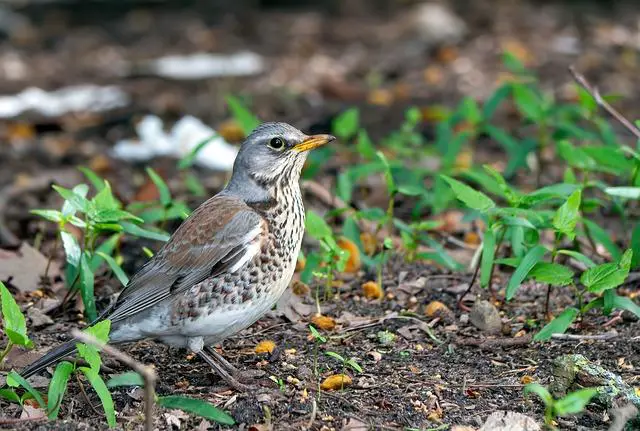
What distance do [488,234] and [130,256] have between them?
2.70 metres

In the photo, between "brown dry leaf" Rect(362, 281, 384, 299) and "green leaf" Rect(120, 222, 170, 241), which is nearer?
"green leaf" Rect(120, 222, 170, 241)

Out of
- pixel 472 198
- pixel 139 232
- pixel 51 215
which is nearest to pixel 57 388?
pixel 51 215

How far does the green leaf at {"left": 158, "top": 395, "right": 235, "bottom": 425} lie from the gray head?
65.6 inches

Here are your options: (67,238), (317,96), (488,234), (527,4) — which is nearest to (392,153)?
(317,96)

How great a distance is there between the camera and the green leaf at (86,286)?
6.21m

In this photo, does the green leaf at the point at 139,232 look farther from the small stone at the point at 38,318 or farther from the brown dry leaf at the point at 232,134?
the brown dry leaf at the point at 232,134

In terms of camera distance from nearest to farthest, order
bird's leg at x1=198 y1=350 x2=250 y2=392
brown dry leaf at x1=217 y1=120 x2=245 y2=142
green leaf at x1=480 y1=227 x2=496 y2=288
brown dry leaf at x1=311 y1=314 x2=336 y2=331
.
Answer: bird's leg at x1=198 y1=350 x2=250 y2=392 → green leaf at x1=480 y1=227 x2=496 y2=288 → brown dry leaf at x1=311 y1=314 x2=336 y2=331 → brown dry leaf at x1=217 y1=120 x2=245 y2=142

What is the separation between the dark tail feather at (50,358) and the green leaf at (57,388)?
0.27m

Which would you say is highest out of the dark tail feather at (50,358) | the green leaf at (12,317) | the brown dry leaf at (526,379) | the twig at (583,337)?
the green leaf at (12,317)

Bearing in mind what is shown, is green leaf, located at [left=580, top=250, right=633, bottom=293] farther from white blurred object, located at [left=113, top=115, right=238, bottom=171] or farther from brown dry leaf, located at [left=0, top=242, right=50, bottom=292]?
white blurred object, located at [left=113, top=115, right=238, bottom=171]

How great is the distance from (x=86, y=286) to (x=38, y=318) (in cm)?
51

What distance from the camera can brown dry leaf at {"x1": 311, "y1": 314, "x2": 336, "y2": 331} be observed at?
21.1 feet

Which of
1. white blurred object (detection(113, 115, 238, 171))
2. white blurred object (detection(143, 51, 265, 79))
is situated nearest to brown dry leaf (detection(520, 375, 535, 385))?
white blurred object (detection(113, 115, 238, 171))

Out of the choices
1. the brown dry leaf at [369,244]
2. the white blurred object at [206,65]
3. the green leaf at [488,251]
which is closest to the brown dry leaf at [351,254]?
the brown dry leaf at [369,244]
